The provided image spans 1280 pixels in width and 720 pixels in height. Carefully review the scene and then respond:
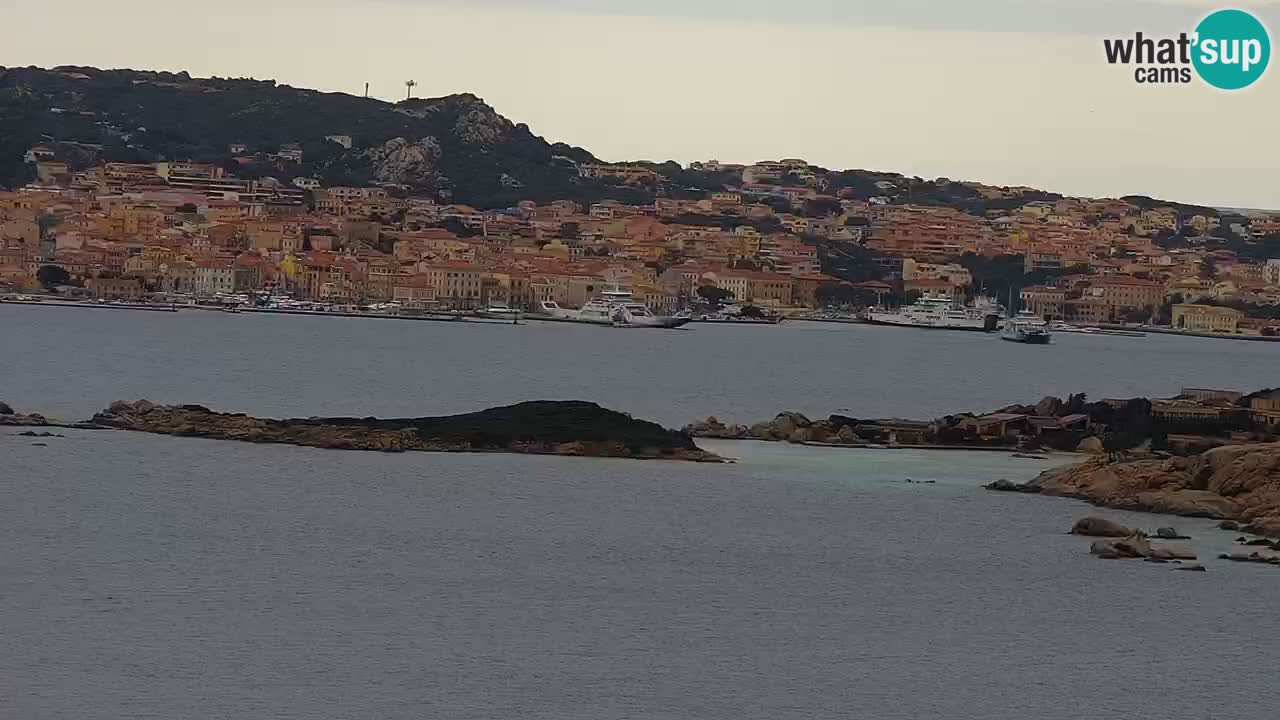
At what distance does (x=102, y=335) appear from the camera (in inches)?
3031

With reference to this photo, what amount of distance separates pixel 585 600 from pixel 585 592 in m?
0.48

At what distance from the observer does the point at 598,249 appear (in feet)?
455

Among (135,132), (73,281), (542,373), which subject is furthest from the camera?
(135,132)

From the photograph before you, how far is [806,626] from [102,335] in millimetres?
60326

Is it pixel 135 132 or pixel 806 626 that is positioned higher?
pixel 135 132

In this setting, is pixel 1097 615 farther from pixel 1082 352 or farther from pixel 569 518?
pixel 1082 352

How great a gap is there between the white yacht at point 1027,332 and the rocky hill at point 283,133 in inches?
2109

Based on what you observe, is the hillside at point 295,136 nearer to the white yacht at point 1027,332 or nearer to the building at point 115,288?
the building at point 115,288

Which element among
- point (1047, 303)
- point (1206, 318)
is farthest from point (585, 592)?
point (1047, 303)

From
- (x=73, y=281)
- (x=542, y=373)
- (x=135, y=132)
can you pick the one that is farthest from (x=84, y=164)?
(x=542, y=373)

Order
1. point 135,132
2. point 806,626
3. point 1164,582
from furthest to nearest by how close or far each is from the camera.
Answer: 1. point 135,132
2. point 1164,582
3. point 806,626

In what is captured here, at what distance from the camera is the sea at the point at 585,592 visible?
1670 cm

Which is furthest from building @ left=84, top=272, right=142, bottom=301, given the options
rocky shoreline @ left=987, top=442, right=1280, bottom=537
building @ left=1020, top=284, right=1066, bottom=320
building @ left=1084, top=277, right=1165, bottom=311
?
rocky shoreline @ left=987, top=442, right=1280, bottom=537

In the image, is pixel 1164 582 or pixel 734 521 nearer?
pixel 1164 582
